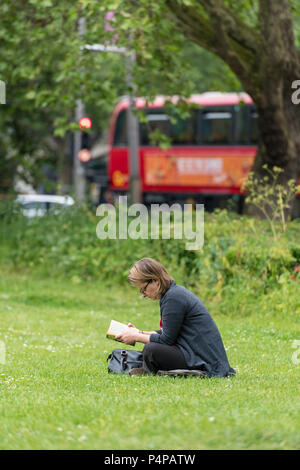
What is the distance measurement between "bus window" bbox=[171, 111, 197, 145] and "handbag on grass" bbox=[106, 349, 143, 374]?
17.3m

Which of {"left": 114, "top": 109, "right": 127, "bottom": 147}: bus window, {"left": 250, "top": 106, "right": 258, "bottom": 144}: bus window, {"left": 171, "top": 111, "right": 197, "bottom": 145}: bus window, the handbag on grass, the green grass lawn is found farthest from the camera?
{"left": 114, "top": 109, "right": 127, "bottom": 147}: bus window

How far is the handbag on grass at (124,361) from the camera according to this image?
21.7 feet

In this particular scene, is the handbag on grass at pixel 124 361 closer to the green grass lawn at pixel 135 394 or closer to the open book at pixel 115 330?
the green grass lawn at pixel 135 394

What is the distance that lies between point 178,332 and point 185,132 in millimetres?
17919

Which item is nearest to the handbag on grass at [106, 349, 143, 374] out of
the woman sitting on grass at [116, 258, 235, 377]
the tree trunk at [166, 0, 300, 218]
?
the woman sitting on grass at [116, 258, 235, 377]

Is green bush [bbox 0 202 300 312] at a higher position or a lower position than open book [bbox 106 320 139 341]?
higher

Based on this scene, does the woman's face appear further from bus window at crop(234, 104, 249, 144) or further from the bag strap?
bus window at crop(234, 104, 249, 144)

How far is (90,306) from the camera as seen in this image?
37.9 ft

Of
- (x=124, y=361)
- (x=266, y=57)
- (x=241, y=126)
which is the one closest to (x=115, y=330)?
(x=124, y=361)

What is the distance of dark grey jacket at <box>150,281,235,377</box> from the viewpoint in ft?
20.1

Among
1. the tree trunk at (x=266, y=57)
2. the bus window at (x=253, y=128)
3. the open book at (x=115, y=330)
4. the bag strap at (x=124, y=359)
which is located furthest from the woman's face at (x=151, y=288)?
the bus window at (x=253, y=128)

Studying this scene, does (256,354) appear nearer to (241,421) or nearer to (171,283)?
(171,283)

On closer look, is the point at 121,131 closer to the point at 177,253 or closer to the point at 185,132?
the point at 185,132

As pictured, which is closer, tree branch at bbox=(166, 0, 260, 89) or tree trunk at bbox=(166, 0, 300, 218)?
tree trunk at bbox=(166, 0, 300, 218)
